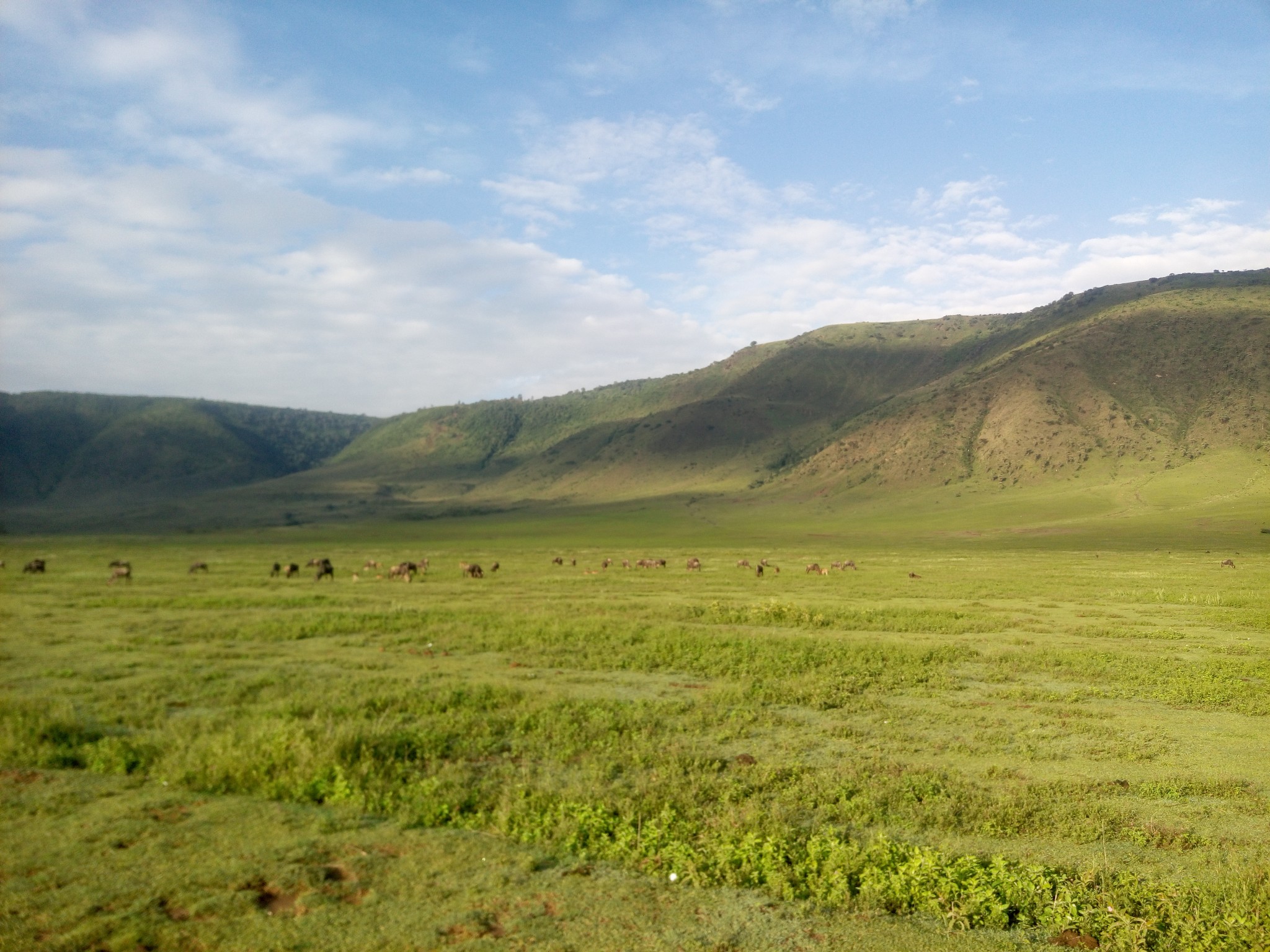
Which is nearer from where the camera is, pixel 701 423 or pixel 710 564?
pixel 710 564

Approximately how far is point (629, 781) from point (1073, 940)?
209 inches

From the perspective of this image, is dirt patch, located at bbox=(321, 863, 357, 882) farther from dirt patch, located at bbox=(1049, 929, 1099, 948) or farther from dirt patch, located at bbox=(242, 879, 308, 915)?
dirt patch, located at bbox=(1049, 929, 1099, 948)

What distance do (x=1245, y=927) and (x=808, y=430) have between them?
159 metres

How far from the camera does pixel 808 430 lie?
162m

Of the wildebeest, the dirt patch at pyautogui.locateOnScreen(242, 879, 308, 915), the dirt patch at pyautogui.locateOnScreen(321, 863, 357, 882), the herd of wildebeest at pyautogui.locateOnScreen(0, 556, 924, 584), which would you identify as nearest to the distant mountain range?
the herd of wildebeest at pyautogui.locateOnScreen(0, 556, 924, 584)

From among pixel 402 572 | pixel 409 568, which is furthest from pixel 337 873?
pixel 409 568

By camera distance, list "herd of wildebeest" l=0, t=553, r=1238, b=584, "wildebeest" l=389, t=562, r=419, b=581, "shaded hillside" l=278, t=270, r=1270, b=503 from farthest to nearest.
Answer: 1. "shaded hillside" l=278, t=270, r=1270, b=503
2. "herd of wildebeest" l=0, t=553, r=1238, b=584
3. "wildebeest" l=389, t=562, r=419, b=581

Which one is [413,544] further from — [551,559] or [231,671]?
[231,671]

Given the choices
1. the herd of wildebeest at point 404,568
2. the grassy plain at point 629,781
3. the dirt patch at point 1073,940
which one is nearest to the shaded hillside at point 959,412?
the herd of wildebeest at point 404,568

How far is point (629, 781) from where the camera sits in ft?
33.7

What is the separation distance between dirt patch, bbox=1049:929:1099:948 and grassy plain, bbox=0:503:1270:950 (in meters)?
0.07

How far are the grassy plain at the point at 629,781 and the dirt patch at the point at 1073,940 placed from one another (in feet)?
0.23

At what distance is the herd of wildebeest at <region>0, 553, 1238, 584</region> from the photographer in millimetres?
41281

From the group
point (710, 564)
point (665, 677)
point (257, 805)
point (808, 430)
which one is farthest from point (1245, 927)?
point (808, 430)
